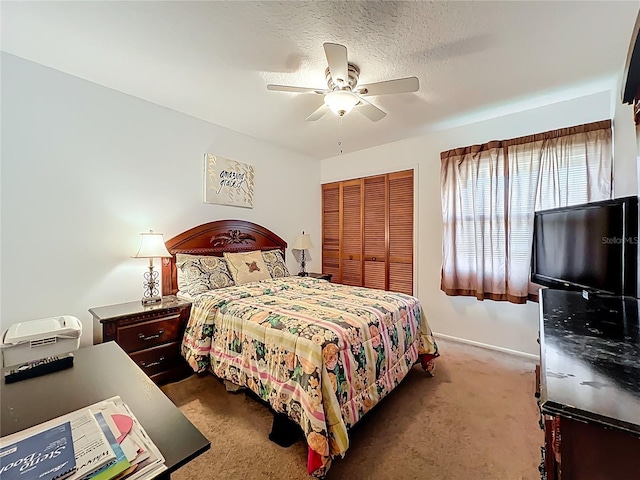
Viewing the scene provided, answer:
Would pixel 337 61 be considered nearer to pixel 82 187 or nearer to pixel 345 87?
pixel 345 87

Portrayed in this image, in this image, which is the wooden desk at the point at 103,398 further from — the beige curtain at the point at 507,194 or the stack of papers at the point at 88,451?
the beige curtain at the point at 507,194

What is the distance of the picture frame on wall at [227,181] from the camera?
3400mm

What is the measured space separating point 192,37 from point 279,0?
2.33ft

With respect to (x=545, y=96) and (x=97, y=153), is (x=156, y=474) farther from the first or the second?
(x=545, y=96)

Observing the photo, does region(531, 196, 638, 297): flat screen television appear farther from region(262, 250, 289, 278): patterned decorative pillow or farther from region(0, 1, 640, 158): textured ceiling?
region(262, 250, 289, 278): patterned decorative pillow

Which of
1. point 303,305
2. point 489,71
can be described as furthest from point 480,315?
point 489,71

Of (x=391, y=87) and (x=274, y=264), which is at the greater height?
(x=391, y=87)

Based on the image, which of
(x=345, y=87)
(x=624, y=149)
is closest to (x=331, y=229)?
(x=345, y=87)

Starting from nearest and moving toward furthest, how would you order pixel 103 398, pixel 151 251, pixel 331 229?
pixel 103 398 → pixel 151 251 → pixel 331 229

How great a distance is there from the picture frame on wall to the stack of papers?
2857 millimetres

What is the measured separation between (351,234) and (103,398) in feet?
12.9

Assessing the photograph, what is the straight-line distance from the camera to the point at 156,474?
64cm

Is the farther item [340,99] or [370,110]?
[370,110]

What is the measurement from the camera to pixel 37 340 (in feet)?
6.34
